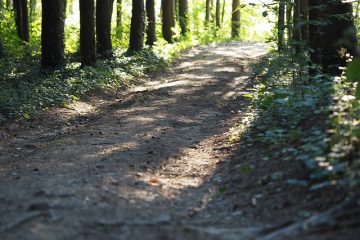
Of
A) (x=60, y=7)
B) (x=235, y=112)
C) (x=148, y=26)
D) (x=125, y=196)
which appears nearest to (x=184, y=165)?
(x=125, y=196)

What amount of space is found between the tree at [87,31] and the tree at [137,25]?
4.49 m

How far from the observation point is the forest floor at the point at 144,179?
4.64 metres

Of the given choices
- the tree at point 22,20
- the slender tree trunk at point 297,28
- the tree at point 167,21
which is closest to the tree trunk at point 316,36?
the slender tree trunk at point 297,28

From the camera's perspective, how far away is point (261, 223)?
475 cm

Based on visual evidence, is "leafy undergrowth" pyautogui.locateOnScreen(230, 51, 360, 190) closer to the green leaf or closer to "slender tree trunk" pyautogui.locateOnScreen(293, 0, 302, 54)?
the green leaf

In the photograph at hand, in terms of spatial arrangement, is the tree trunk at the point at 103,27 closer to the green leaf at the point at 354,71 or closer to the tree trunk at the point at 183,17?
the green leaf at the point at 354,71

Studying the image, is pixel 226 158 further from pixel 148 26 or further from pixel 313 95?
pixel 148 26

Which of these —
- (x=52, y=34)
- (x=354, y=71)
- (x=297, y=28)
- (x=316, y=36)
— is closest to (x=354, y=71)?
(x=354, y=71)

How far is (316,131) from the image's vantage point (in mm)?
5918

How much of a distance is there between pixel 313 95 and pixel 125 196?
344 centimetres

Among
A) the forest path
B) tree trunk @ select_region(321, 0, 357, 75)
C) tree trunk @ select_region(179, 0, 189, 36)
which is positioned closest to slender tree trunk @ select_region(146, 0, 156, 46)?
tree trunk @ select_region(179, 0, 189, 36)

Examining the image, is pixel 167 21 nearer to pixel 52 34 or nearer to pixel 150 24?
pixel 150 24

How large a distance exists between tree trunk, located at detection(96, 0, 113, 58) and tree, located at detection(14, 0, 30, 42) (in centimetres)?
546

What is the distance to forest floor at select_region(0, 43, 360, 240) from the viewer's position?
4.64m
